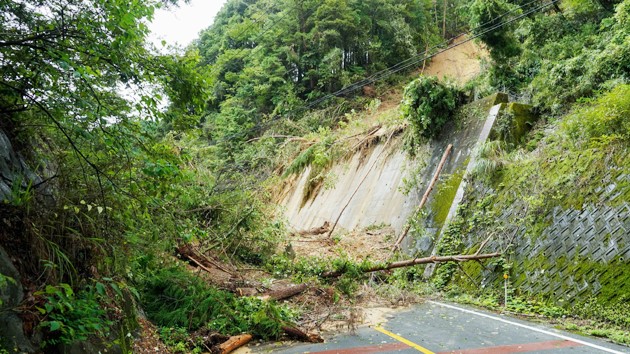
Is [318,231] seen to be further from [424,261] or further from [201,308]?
[201,308]


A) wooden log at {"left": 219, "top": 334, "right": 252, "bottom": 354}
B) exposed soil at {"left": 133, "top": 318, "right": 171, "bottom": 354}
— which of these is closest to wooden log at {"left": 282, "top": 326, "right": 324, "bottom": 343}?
wooden log at {"left": 219, "top": 334, "right": 252, "bottom": 354}

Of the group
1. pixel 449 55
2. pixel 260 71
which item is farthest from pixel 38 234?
pixel 449 55

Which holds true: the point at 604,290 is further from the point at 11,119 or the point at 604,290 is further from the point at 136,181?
the point at 11,119

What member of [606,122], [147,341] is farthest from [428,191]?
[147,341]

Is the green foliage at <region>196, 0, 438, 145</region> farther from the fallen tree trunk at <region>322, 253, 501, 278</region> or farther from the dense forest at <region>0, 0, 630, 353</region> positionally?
the fallen tree trunk at <region>322, 253, 501, 278</region>

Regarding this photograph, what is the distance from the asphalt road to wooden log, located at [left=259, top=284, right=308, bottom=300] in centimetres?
193

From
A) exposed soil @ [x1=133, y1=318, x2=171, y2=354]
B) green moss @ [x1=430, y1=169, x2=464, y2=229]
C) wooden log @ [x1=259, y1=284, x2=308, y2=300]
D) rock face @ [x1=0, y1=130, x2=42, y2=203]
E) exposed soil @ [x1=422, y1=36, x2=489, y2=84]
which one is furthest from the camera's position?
exposed soil @ [x1=422, y1=36, x2=489, y2=84]

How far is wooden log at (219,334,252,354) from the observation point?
19.9 ft

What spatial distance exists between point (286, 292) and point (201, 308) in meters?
2.24

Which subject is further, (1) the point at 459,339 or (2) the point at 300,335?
(2) the point at 300,335

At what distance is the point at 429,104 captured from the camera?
14.3 meters

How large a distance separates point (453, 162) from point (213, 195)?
24.7 feet

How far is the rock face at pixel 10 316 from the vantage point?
3.42m

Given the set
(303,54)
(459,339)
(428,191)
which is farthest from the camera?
(303,54)
